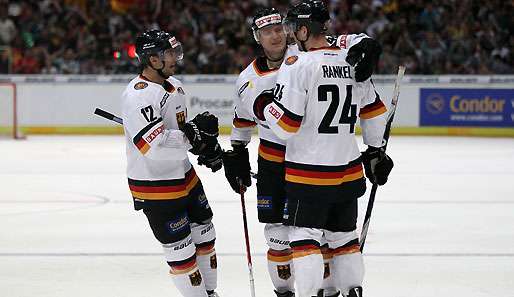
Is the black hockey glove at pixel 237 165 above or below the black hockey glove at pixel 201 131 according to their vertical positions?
below

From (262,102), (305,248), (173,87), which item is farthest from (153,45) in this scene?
(305,248)

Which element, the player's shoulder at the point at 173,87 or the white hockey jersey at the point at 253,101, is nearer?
the player's shoulder at the point at 173,87

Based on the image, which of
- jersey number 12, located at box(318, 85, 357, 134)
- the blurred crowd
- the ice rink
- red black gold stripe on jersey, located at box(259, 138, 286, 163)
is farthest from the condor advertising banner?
jersey number 12, located at box(318, 85, 357, 134)

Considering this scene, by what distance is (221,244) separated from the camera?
595 cm

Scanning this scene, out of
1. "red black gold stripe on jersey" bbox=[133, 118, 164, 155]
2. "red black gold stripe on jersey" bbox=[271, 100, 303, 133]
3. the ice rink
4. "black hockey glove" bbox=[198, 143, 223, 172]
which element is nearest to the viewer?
"red black gold stripe on jersey" bbox=[271, 100, 303, 133]

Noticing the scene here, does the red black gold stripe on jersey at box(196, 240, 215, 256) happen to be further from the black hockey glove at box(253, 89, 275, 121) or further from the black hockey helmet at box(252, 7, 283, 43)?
the black hockey helmet at box(252, 7, 283, 43)

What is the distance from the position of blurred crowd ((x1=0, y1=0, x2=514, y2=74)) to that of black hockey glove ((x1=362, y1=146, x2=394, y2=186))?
9806 millimetres

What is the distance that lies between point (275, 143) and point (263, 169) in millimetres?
133

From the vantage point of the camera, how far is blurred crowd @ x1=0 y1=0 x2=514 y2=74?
14.2m

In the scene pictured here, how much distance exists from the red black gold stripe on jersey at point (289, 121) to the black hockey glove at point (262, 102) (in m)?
0.17

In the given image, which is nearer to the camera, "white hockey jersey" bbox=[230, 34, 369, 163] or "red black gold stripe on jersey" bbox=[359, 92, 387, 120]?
A: "red black gold stripe on jersey" bbox=[359, 92, 387, 120]

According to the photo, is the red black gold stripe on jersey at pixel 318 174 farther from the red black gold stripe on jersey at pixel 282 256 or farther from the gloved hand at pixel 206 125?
the red black gold stripe on jersey at pixel 282 256

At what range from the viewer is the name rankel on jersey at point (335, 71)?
12.9 feet

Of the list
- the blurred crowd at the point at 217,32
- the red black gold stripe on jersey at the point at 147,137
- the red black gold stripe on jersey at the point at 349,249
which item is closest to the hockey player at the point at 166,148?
the red black gold stripe on jersey at the point at 147,137
